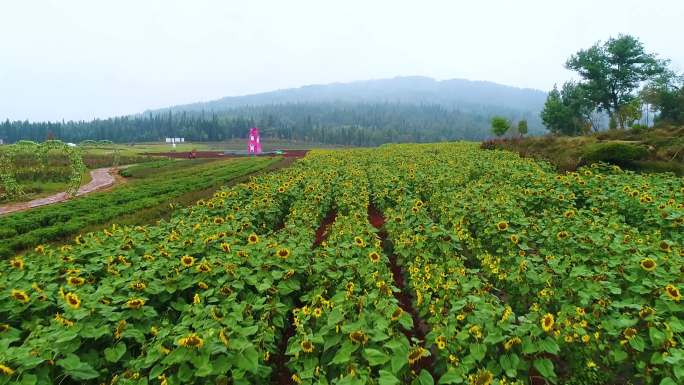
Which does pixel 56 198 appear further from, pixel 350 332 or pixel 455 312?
pixel 455 312

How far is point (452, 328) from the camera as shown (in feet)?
13.1

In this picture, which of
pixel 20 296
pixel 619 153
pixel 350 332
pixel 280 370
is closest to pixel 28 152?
pixel 20 296

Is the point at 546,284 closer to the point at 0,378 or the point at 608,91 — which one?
the point at 0,378

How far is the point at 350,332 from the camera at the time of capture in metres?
3.81

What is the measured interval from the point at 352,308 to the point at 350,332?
67 centimetres

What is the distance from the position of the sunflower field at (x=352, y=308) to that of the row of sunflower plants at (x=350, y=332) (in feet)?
0.08

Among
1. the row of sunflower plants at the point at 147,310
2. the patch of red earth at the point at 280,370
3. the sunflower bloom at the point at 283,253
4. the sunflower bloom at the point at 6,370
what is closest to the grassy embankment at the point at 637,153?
the sunflower bloom at the point at 283,253

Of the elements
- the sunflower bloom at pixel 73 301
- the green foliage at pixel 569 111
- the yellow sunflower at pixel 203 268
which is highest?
the green foliage at pixel 569 111

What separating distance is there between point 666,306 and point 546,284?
138cm

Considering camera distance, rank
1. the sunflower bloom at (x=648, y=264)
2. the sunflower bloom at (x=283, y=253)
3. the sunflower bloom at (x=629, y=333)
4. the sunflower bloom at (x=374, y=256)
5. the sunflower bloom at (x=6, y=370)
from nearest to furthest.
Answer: the sunflower bloom at (x=6, y=370) → the sunflower bloom at (x=629, y=333) → the sunflower bloom at (x=648, y=264) → the sunflower bloom at (x=283, y=253) → the sunflower bloom at (x=374, y=256)

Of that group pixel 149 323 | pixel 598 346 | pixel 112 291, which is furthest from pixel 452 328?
pixel 112 291

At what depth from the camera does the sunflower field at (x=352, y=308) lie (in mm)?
3537

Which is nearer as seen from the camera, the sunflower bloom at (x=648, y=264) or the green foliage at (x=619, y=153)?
the sunflower bloom at (x=648, y=264)

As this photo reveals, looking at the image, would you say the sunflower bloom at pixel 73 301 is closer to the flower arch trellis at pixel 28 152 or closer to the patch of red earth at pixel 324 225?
the patch of red earth at pixel 324 225
